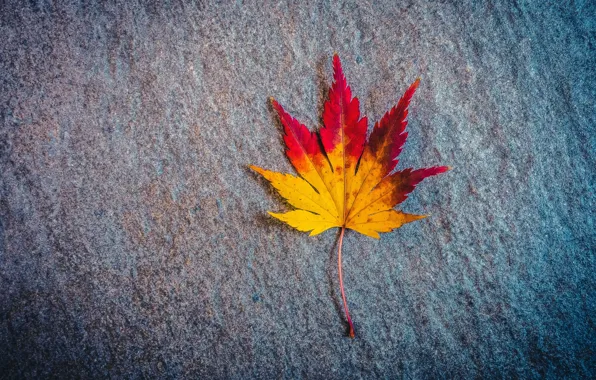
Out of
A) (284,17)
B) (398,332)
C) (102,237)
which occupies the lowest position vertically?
(398,332)

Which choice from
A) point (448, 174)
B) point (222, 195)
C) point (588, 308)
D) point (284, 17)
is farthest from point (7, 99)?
point (588, 308)

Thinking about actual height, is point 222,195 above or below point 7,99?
below

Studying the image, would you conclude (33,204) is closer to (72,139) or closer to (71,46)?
(72,139)

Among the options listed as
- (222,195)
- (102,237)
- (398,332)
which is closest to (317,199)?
(222,195)
